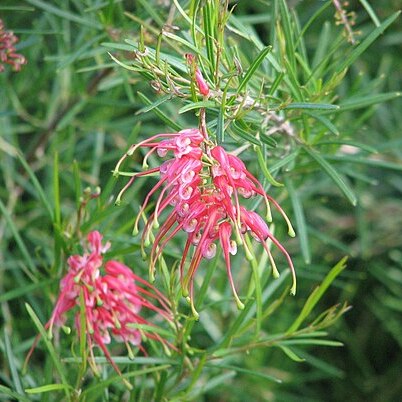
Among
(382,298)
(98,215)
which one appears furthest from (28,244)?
(382,298)

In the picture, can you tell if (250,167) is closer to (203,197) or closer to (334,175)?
(334,175)

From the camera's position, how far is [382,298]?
130 cm

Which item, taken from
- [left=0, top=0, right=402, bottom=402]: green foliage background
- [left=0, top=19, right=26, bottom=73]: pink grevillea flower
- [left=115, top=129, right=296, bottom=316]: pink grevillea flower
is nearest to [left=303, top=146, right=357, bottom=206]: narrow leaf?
[left=0, top=0, right=402, bottom=402]: green foliage background

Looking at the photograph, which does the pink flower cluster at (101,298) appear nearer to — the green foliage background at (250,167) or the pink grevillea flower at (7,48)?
the green foliage background at (250,167)

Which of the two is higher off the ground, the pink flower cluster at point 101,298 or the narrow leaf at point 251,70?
the narrow leaf at point 251,70

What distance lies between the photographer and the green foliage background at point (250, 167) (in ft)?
2.52

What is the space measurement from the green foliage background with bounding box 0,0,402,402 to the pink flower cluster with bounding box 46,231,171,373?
1.2 inches

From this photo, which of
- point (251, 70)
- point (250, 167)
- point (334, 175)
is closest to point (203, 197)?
point (251, 70)

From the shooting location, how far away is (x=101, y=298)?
2.35ft

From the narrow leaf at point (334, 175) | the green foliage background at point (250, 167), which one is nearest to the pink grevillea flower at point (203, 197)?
the green foliage background at point (250, 167)

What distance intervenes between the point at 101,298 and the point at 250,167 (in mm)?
328

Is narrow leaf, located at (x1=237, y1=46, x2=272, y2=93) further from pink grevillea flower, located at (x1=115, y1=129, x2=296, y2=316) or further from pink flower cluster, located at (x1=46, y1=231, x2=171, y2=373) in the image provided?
pink flower cluster, located at (x1=46, y1=231, x2=171, y2=373)

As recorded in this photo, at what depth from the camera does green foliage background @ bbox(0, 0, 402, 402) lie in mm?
768

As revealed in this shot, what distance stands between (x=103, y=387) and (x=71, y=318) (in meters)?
0.17
